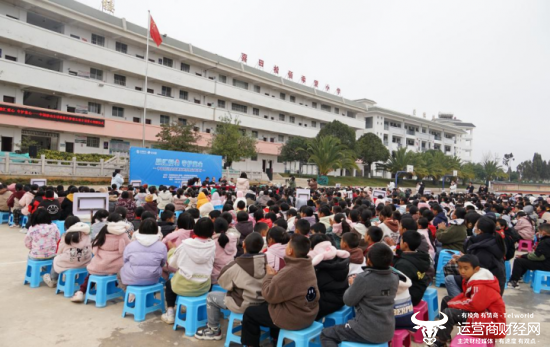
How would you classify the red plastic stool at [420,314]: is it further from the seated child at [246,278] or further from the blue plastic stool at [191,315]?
the blue plastic stool at [191,315]

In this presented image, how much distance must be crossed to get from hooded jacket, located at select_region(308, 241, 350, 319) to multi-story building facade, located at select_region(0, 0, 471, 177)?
24.5 metres

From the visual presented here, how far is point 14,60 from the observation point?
73.2 ft

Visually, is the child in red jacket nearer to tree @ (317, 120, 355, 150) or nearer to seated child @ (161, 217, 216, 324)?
seated child @ (161, 217, 216, 324)

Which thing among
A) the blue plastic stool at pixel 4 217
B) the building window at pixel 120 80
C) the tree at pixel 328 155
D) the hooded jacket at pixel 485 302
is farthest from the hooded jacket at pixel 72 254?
the building window at pixel 120 80

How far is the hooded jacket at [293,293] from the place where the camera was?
2.92 m

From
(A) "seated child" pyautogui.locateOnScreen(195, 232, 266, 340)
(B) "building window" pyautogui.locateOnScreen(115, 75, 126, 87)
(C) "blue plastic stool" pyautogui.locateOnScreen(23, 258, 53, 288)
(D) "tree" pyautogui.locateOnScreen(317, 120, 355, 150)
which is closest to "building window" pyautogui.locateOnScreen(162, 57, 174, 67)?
(B) "building window" pyautogui.locateOnScreen(115, 75, 126, 87)

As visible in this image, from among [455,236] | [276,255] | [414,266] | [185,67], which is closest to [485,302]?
[414,266]

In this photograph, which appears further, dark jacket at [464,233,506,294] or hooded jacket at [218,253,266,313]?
dark jacket at [464,233,506,294]

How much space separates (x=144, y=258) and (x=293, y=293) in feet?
6.69

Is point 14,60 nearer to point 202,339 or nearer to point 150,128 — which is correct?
point 150,128

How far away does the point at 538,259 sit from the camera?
5.65 m

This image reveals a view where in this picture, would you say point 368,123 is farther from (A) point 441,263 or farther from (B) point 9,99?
(A) point 441,263

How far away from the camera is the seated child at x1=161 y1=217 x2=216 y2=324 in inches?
148

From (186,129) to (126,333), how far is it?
22.7 m
